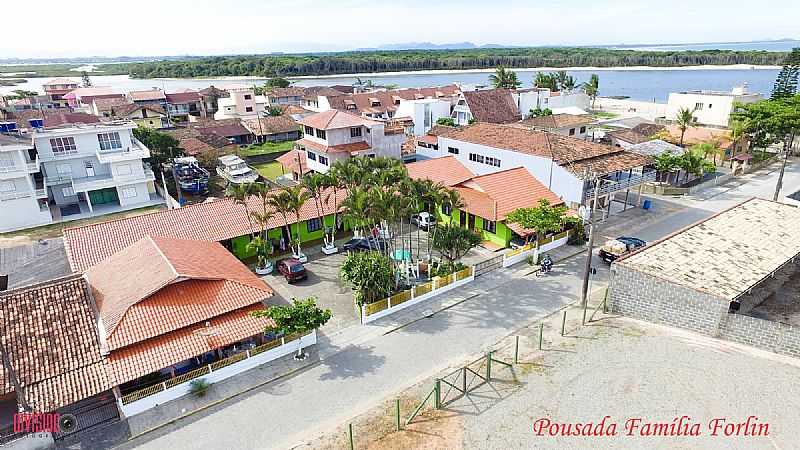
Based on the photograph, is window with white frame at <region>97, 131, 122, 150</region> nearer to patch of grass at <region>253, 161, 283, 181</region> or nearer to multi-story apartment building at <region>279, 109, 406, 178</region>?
patch of grass at <region>253, 161, 283, 181</region>

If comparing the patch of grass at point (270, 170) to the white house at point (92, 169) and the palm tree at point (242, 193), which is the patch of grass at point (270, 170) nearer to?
the white house at point (92, 169)

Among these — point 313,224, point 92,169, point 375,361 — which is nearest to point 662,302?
point 375,361

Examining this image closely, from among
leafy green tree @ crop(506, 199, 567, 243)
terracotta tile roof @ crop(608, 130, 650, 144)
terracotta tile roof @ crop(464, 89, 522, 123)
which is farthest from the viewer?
terracotta tile roof @ crop(464, 89, 522, 123)

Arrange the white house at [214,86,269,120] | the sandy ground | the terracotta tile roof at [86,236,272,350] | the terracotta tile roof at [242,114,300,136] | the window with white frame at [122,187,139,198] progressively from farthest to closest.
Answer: the white house at [214,86,269,120], the terracotta tile roof at [242,114,300,136], the window with white frame at [122,187,139,198], the terracotta tile roof at [86,236,272,350], the sandy ground

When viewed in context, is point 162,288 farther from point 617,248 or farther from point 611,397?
point 617,248

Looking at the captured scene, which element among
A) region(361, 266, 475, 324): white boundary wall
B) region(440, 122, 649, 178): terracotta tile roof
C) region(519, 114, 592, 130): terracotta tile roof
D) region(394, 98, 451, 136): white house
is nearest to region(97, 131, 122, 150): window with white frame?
region(440, 122, 649, 178): terracotta tile roof

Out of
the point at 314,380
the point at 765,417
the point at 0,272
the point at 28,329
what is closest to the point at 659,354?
the point at 765,417

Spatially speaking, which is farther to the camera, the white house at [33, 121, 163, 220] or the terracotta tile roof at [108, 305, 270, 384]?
the white house at [33, 121, 163, 220]

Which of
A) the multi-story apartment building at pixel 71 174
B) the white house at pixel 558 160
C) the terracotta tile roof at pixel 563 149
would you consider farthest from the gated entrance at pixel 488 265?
the multi-story apartment building at pixel 71 174
